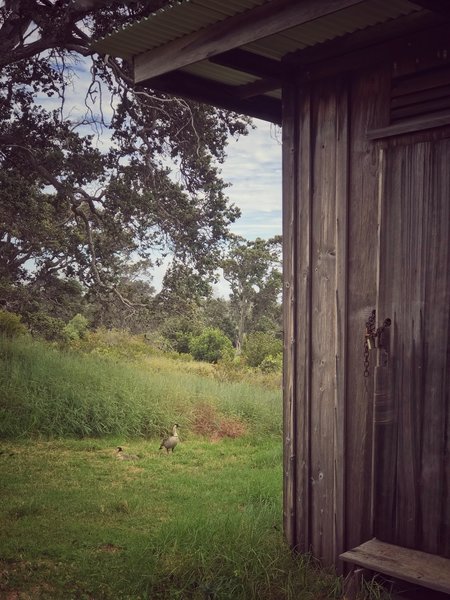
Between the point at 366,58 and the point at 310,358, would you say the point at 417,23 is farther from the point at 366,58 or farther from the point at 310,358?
the point at 310,358

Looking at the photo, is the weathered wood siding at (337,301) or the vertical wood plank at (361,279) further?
the vertical wood plank at (361,279)

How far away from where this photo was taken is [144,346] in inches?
762

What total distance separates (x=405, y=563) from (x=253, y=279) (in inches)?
1121

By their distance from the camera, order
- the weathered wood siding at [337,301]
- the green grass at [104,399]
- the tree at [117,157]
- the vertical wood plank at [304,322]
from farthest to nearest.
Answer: the tree at [117,157] < the green grass at [104,399] < the vertical wood plank at [304,322] < the weathered wood siding at [337,301]

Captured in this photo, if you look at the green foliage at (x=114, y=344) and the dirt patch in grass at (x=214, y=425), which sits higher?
the green foliage at (x=114, y=344)

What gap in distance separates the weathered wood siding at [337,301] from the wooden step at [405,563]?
0.14 m

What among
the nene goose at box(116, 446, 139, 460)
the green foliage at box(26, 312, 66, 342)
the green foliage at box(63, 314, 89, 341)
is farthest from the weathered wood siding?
the green foliage at box(63, 314, 89, 341)

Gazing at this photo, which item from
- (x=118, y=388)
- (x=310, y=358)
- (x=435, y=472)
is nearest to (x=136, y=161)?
(x=118, y=388)

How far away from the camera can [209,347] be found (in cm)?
2267

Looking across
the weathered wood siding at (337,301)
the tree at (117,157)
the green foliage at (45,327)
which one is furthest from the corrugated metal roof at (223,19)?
the green foliage at (45,327)

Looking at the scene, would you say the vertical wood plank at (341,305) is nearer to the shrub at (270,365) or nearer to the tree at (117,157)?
the tree at (117,157)

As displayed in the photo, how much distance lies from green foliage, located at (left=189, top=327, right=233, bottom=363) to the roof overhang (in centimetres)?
1740

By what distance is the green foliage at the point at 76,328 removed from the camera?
19095 millimetres

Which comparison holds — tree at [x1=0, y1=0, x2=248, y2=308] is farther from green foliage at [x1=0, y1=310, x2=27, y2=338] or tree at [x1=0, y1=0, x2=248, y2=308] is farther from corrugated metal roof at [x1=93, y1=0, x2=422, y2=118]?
corrugated metal roof at [x1=93, y1=0, x2=422, y2=118]
